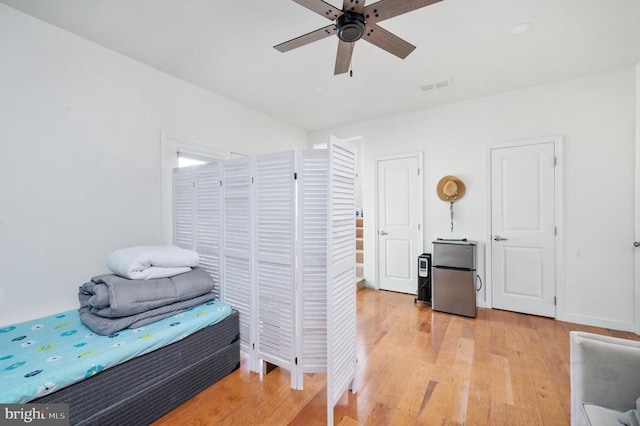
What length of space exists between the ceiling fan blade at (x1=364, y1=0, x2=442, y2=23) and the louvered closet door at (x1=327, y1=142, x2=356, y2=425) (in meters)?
0.76

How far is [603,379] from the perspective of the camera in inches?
48.1

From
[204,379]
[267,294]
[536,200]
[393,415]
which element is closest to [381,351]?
[393,415]

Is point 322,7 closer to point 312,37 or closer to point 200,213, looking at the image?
point 312,37

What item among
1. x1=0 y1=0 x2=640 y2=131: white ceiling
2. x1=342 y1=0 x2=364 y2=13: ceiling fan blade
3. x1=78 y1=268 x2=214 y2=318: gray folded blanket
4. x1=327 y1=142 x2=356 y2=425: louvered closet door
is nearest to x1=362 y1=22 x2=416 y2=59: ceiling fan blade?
x1=342 y1=0 x2=364 y2=13: ceiling fan blade

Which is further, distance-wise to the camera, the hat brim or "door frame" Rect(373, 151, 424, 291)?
"door frame" Rect(373, 151, 424, 291)

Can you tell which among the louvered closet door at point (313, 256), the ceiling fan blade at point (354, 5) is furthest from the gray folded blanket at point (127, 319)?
the ceiling fan blade at point (354, 5)

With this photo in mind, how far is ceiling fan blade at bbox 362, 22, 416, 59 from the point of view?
1704 millimetres

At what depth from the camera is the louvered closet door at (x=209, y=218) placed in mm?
2508

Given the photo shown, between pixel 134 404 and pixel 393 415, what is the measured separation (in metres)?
1.59

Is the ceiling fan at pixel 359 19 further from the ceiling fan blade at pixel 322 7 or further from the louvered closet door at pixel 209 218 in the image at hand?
the louvered closet door at pixel 209 218

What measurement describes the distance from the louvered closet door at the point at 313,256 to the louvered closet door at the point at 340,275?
0.47ft

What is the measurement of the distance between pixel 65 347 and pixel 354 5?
2589 mm

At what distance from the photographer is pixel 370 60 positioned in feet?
8.90

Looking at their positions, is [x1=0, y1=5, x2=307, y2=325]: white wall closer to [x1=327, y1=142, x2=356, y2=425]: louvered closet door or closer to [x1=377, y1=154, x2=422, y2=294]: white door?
[x1=327, y1=142, x2=356, y2=425]: louvered closet door
